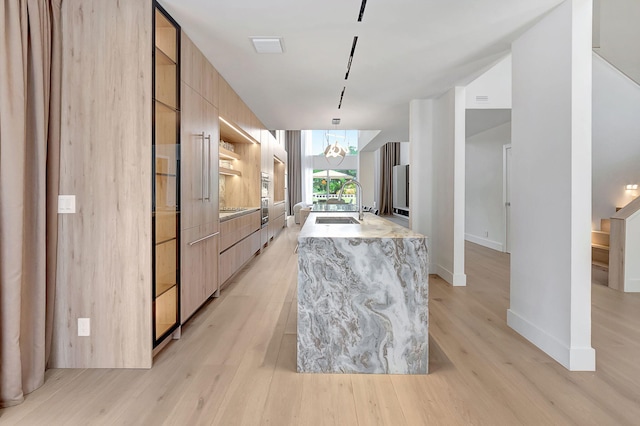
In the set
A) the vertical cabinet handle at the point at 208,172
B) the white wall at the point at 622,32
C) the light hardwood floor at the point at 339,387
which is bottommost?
the light hardwood floor at the point at 339,387

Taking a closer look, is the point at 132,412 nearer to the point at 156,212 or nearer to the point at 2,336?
the point at 2,336

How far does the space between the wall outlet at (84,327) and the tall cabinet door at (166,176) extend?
39 centimetres

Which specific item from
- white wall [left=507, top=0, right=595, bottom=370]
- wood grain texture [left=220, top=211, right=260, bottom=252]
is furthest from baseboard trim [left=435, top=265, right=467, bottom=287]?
wood grain texture [left=220, top=211, right=260, bottom=252]

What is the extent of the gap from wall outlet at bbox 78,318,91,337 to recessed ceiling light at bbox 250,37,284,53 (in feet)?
8.11

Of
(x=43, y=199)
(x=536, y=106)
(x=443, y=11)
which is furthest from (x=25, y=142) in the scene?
(x=536, y=106)

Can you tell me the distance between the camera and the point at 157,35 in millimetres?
2461

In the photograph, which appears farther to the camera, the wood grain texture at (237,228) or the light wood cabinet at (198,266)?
the wood grain texture at (237,228)

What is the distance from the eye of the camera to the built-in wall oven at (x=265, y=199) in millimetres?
6406

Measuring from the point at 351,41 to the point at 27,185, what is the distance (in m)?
2.55

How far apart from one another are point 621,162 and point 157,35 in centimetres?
670

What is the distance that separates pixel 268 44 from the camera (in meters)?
3.03

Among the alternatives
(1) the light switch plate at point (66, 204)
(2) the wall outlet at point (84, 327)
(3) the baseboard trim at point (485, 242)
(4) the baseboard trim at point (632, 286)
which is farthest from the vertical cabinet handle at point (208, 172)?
(3) the baseboard trim at point (485, 242)

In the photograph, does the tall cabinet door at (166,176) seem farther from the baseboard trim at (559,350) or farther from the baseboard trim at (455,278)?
the baseboard trim at (455,278)

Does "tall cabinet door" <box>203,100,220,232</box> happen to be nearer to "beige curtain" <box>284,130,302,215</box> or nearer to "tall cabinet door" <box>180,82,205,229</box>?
"tall cabinet door" <box>180,82,205,229</box>
